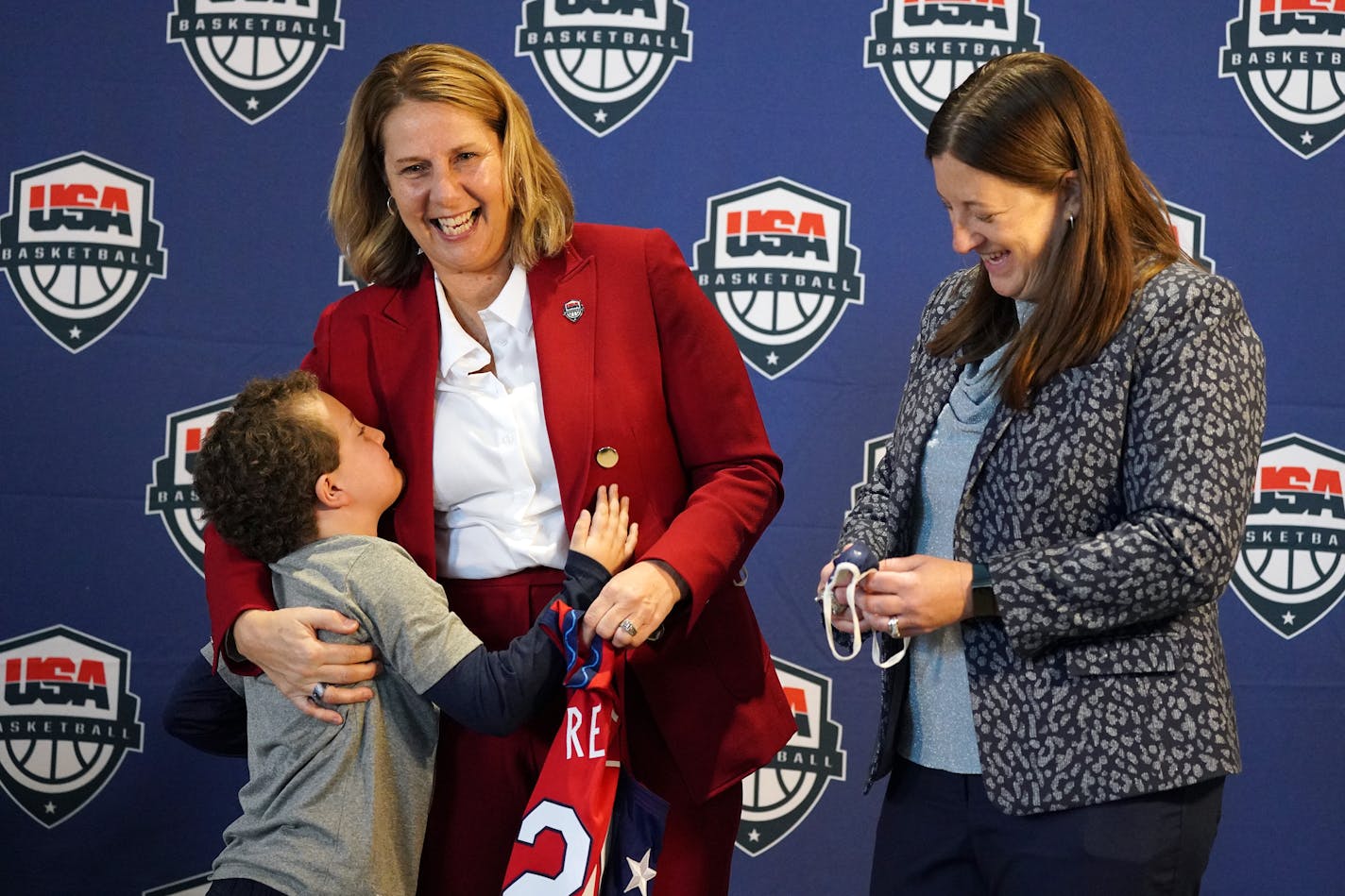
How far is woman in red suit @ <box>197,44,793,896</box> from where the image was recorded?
70.8 inches

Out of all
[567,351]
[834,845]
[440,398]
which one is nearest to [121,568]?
[440,398]

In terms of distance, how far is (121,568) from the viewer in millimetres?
2684

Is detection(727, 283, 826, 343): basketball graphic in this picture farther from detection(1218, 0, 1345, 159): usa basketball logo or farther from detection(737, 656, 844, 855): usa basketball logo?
detection(1218, 0, 1345, 159): usa basketball logo

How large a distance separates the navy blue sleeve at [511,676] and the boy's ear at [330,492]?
29 cm

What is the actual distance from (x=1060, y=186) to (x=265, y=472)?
1.07 metres

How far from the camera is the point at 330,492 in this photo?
179 centimetres

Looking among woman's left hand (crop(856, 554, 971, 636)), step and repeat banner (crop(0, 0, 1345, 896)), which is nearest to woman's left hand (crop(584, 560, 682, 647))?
woman's left hand (crop(856, 554, 971, 636))

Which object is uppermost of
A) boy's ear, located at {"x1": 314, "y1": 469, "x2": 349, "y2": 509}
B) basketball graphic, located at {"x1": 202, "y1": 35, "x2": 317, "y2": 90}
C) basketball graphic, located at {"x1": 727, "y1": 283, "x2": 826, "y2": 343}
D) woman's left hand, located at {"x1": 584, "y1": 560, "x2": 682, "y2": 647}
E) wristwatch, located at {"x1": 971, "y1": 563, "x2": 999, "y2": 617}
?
basketball graphic, located at {"x1": 202, "y1": 35, "x2": 317, "y2": 90}

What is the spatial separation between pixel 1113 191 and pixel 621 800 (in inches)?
39.2

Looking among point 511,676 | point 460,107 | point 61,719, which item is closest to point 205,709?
point 511,676

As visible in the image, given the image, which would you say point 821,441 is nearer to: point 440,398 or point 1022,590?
point 440,398

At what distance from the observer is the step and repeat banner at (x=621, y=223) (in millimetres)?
2658

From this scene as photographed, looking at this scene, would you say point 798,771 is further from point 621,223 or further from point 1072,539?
point 1072,539

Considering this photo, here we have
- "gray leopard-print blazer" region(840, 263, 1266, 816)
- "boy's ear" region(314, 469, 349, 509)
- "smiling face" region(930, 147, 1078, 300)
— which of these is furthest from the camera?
"boy's ear" region(314, 469, 349, 509)
